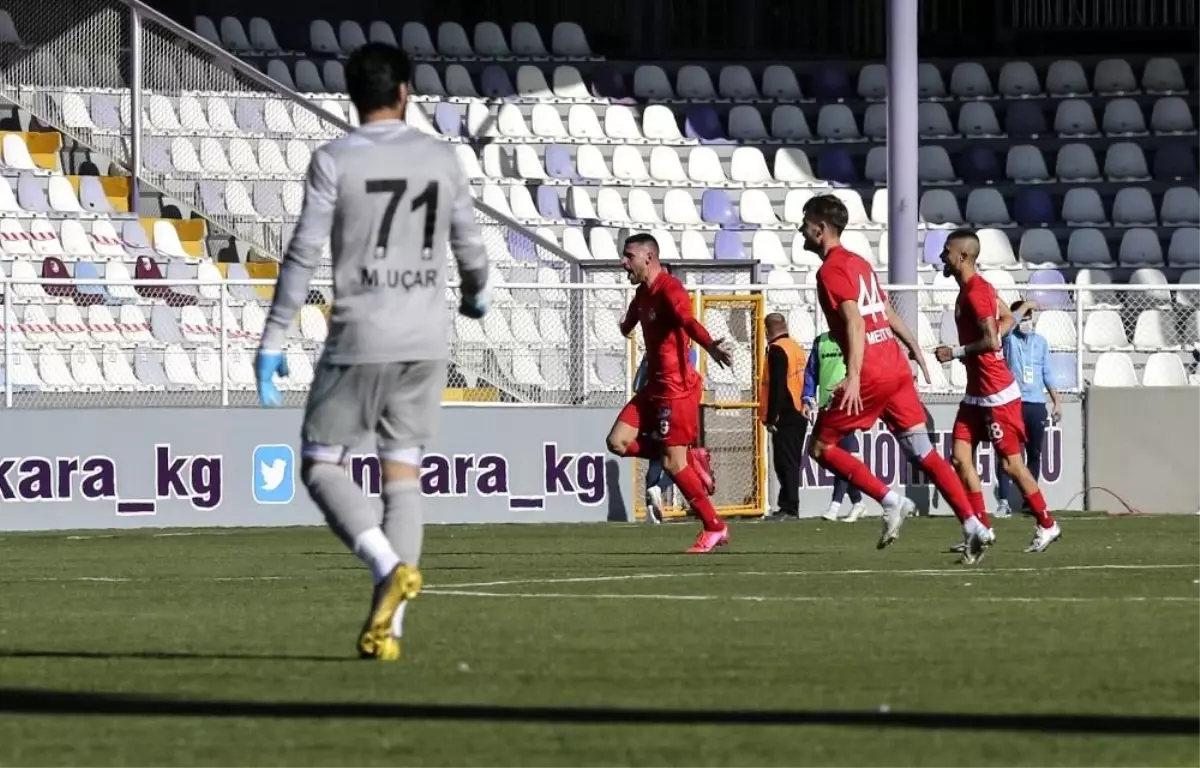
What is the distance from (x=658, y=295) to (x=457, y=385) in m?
8.35

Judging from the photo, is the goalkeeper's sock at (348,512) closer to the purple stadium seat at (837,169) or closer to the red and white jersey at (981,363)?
the red and white jersey at (981,363)

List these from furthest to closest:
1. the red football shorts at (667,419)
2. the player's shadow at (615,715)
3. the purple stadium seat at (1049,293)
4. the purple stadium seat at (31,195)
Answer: the purple stadium seat at (31,195)
the purple stadium seat at (1049,293)
the red football shorts at (667,419)
the player's shadow at (615,715)

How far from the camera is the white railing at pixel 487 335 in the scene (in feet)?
76.6

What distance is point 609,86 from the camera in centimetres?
3381

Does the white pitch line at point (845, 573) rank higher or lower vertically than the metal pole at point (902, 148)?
lower

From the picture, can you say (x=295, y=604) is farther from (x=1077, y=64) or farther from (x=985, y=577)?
(x=1077, y=64)

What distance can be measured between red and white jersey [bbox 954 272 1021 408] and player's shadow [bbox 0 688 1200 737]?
883cm

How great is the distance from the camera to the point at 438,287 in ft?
30.9

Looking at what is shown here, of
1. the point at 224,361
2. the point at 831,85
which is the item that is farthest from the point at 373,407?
the point at 831,85

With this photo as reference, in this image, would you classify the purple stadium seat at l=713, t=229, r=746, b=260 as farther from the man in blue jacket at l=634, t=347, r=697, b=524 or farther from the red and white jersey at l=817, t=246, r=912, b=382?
the red and white jersey at l=817, t=246, r=912, b=382

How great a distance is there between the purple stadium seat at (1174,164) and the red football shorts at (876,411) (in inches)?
722

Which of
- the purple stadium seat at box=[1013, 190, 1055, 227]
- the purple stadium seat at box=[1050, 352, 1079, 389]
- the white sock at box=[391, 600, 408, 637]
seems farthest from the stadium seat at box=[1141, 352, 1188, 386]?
the white sock at box=[391, 600, 408, 637]

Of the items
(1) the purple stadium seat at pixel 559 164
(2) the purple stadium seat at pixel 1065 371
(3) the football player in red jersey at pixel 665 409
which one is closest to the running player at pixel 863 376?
(3) the football player in red jersey at pixel 665 409

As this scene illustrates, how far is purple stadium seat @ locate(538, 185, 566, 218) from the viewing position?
30828 mm
